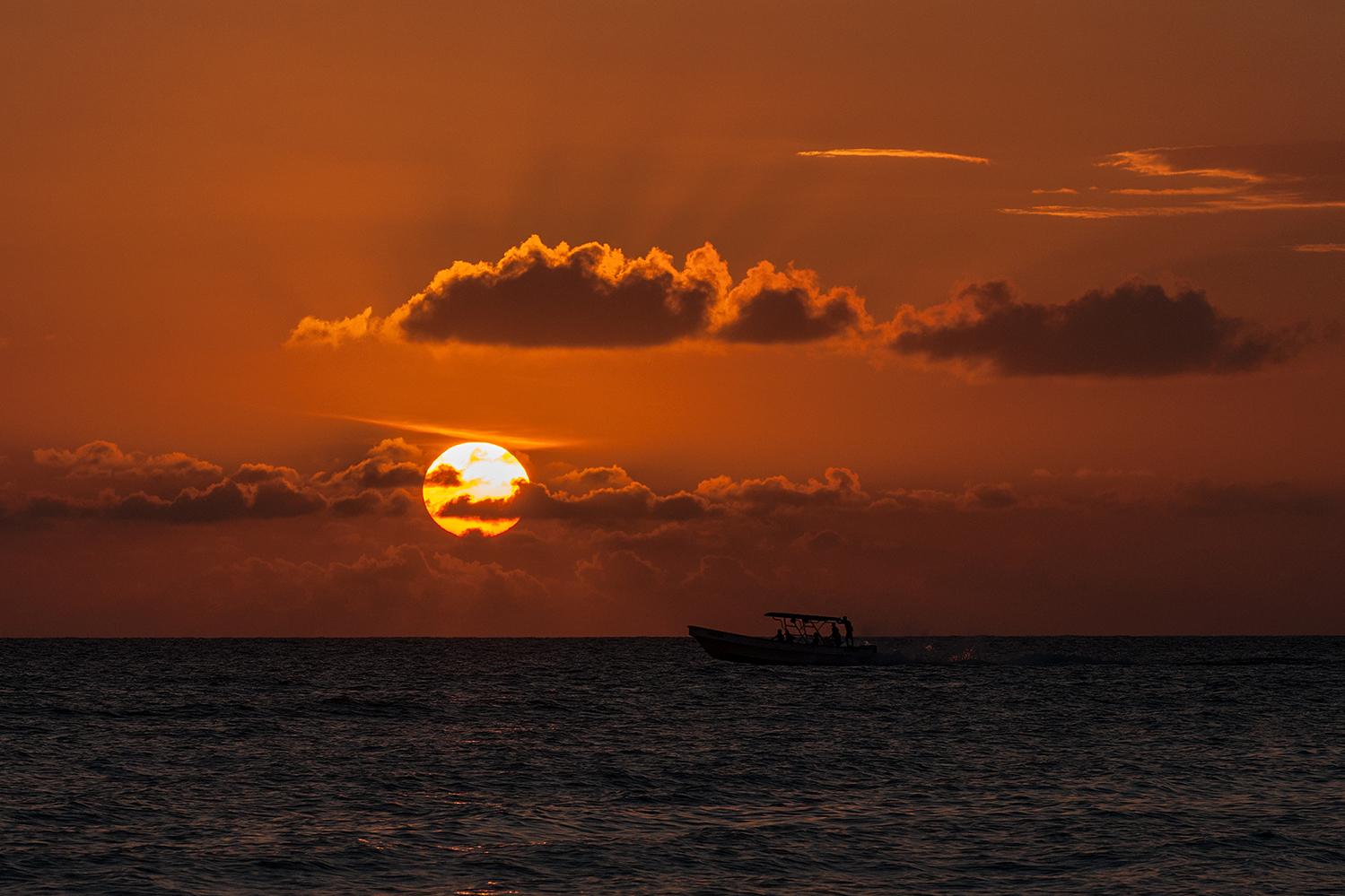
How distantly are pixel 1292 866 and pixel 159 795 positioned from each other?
36.7 m

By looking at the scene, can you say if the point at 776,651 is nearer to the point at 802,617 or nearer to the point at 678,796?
the point at 802,617

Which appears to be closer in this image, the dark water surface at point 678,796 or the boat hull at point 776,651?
the dark water surface at point 678,796

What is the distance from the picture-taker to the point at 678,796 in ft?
151

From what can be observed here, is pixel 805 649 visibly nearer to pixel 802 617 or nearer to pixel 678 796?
pixel 802 617

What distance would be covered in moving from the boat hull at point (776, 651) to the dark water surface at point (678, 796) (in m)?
30.4

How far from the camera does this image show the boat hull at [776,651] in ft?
409

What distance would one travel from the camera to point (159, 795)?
45.6 metres

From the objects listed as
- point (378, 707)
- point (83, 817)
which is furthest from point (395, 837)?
point (378, 707)

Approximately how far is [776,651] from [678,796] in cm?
8139

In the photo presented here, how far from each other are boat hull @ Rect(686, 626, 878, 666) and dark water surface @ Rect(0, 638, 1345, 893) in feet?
99.9

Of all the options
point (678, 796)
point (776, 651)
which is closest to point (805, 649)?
point (776, 651)

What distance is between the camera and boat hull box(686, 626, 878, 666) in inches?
4914

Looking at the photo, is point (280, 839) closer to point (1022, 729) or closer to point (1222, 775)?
point (1222, 775)

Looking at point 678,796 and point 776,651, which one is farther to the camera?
point 776,651
